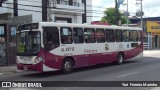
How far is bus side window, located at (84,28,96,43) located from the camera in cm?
1930

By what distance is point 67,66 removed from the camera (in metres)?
17.7

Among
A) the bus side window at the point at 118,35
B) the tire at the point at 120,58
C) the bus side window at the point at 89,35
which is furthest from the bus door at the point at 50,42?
the tire at the point at 120,58

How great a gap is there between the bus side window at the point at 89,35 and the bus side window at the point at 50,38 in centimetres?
268

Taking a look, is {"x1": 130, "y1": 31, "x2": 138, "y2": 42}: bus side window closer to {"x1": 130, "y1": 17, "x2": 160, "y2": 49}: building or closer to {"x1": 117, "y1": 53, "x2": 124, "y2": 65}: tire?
{"x1": 117, "y1": 53, "x2": 124, "y2": 65}: tire

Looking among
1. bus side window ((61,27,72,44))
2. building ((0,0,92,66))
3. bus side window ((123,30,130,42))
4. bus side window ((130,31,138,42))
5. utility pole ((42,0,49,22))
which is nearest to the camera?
bus side window ((61,27,72,44))

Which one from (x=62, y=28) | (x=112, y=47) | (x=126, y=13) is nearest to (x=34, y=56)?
(x=62, y=28)

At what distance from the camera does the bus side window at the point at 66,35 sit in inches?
688

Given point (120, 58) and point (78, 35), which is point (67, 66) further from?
point (120, 58)

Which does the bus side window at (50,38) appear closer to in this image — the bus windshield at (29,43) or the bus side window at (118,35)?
the bus windshield at (29,43)

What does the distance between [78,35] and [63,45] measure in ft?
5.21

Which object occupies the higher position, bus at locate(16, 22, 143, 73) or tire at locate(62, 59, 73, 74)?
bus at locate(16, 22, 143, 73)

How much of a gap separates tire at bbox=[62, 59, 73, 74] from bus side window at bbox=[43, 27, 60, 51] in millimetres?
1219

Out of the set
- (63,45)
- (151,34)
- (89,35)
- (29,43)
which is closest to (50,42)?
(63,45)

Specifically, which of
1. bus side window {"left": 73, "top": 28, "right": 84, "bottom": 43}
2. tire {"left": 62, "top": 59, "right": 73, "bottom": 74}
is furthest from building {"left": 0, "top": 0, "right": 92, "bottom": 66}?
tire {"left": 62, "top": 59, "right": 73, "bottom": 74}
